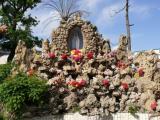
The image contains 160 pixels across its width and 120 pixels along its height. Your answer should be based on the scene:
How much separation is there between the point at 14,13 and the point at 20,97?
11979 millimetres

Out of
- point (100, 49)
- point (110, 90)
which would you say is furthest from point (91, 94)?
point (100, 49)

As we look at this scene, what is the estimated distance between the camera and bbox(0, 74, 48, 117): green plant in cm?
1284

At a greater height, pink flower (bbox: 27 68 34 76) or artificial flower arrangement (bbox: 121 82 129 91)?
pink flower (bbox: 27 68 34 76)

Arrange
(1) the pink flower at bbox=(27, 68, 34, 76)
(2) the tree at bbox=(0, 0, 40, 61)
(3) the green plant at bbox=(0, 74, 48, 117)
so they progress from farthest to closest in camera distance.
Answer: (2) the tree at bbox=(0, 0, 40, 61)
(1) the pink flower at bbox=(27, 68, 34, 76)
(3) the green plant at bbox=(0, 74, 48, 117)

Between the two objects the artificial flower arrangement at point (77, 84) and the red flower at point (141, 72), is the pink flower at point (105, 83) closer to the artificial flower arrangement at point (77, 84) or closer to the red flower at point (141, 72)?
the artificial flower arrangement at point (77, 84)

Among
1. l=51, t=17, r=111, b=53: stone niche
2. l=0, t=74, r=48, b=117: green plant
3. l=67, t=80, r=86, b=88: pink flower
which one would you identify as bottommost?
l=0, t=74, r=48, b=117: green plant

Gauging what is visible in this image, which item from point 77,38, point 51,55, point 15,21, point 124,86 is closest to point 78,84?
point 124,86

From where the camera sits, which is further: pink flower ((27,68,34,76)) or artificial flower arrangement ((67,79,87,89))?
pink flower ((27,68,34,76))

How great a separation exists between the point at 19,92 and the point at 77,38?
12.1 feet

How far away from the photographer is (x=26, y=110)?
1354 centimetres

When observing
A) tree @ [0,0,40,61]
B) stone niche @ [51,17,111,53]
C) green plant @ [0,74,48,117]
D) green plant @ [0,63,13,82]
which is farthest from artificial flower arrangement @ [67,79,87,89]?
tree @ [0,0,40,61]

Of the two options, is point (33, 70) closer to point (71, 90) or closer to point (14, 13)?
point (71, 90)

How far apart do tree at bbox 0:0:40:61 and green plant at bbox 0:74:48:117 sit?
9972 mm

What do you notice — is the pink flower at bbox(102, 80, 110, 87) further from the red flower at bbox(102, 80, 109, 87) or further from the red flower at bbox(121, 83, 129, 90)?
the red flower at bbox(121, 83, 129, 90)
